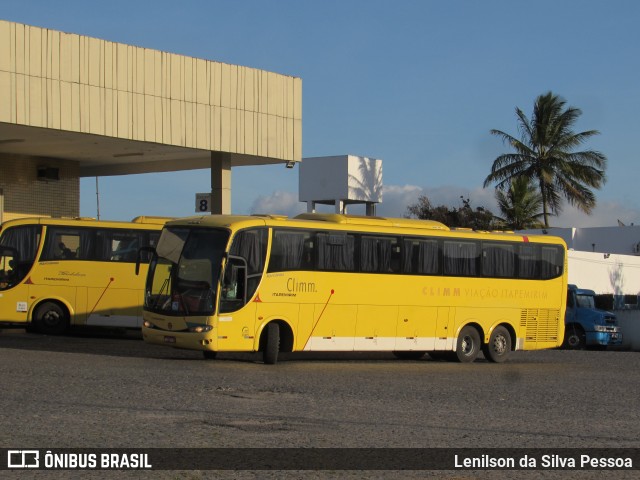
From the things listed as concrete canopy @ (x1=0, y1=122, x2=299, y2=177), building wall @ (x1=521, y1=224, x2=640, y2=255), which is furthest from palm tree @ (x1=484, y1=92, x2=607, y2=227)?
concrete canopy @ (x1=0, y1=122, x2=299, y2=177)

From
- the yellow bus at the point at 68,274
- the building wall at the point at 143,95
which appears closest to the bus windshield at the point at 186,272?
the yellow bus at the point at 68,274

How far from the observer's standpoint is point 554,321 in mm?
26906

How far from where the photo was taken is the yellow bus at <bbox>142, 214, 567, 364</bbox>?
21719 mm

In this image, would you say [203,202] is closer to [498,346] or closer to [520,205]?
[498,346]

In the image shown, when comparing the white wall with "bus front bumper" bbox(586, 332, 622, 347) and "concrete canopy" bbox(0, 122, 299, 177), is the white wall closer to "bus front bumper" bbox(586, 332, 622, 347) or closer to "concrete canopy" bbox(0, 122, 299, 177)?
"concrete canopy" bbox(0, 122, 299, 177)

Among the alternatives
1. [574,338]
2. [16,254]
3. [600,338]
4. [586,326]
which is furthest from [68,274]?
[600,338]

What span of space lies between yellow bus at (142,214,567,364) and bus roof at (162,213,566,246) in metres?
0.03

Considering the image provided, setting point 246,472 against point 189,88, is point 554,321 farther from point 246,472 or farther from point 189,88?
point 246,472

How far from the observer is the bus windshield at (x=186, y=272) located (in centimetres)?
2158

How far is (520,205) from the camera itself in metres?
68.0

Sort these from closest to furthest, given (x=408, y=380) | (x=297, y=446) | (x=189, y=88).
A: 1. (x=297, y=446)
2. (x=408, y=380)
3. (x=189, y=88)

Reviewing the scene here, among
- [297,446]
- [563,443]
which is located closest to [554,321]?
[563,443]

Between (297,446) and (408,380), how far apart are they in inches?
345

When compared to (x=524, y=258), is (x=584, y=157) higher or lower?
higher
